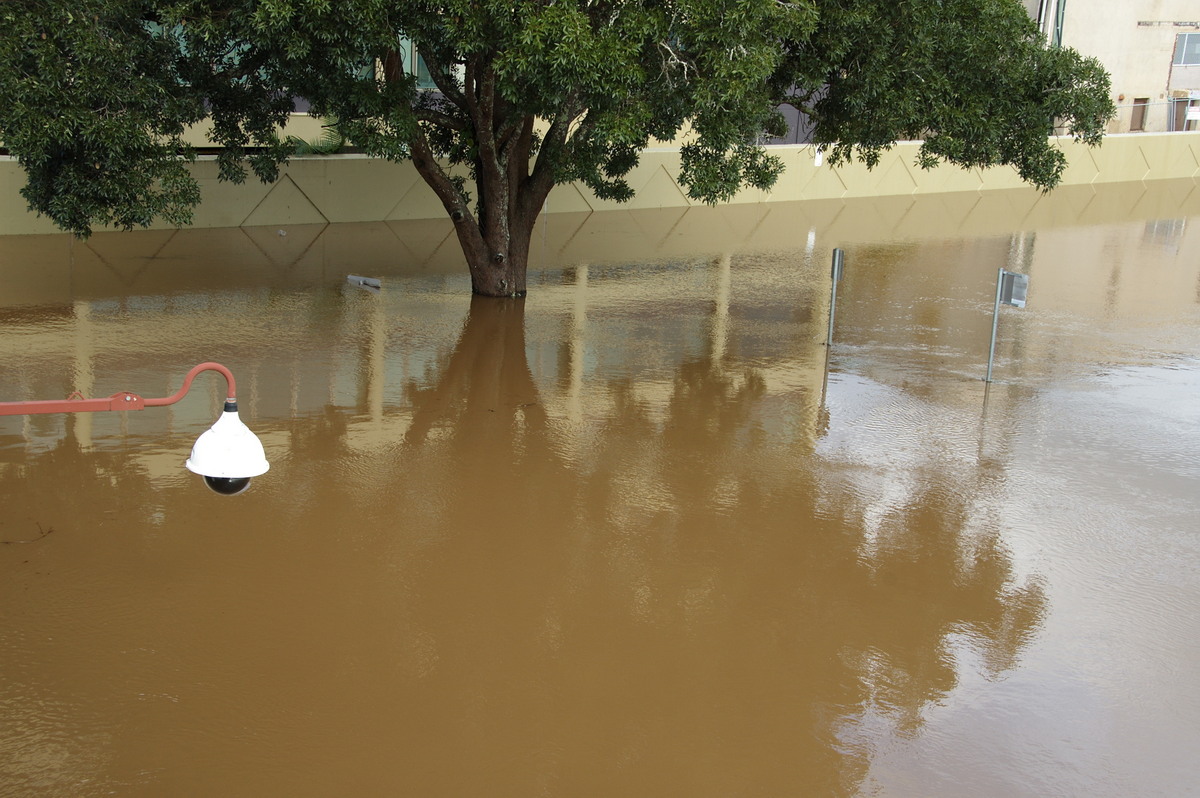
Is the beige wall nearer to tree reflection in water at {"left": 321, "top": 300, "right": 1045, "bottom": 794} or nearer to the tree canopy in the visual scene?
the tree canopy

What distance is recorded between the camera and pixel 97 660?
5453 mm

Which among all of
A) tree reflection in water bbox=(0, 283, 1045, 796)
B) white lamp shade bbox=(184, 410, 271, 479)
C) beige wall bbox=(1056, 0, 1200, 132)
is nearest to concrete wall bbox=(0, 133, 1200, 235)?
beige wall bbox=(1056, 0, 1200, 132)

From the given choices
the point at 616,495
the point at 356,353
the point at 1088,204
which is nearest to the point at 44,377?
the point at 356,353

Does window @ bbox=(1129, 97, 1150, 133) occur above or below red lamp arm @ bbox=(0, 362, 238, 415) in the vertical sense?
above

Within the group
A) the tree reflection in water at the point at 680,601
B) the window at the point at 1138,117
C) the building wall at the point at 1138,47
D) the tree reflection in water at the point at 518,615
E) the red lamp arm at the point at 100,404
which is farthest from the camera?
the window at the point at 1138,117

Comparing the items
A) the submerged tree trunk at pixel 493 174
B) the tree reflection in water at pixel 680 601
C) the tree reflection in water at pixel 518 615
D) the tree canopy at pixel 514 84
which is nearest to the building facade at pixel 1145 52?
the tree canopy at pixel 514 84

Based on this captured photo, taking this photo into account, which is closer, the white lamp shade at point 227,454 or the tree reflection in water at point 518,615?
the white lamp shade at point 227,454

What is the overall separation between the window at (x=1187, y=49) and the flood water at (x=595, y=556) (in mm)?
25622

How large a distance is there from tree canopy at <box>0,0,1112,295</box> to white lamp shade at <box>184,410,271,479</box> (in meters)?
6.18

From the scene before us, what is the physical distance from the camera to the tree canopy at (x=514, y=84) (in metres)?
9.70

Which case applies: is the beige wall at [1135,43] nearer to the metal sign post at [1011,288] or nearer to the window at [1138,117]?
the window at [1138,117]

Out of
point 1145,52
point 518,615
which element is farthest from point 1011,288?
point 1145,52

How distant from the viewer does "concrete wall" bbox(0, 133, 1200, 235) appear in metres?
20.0

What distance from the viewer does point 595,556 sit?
22.7ft
